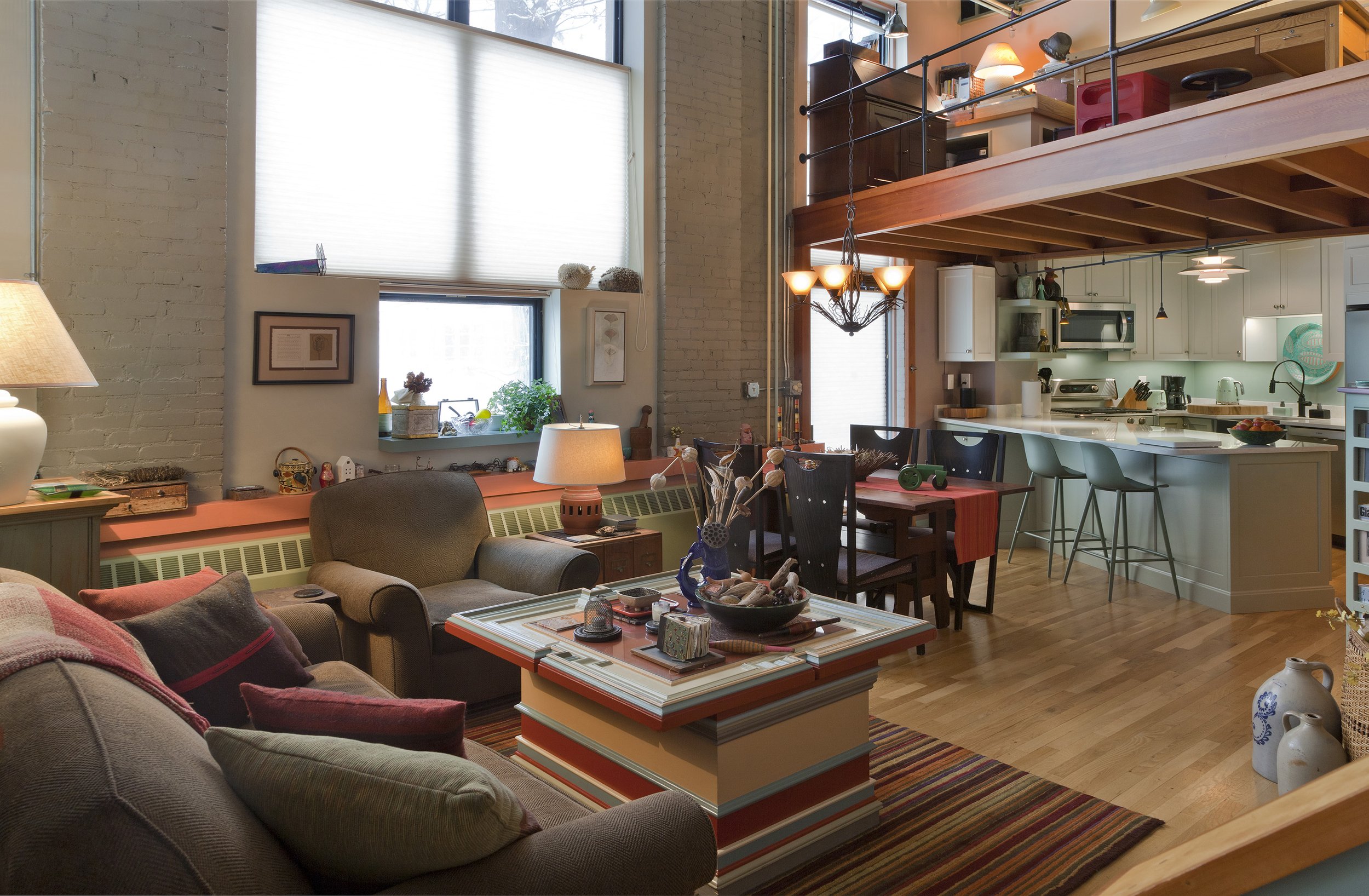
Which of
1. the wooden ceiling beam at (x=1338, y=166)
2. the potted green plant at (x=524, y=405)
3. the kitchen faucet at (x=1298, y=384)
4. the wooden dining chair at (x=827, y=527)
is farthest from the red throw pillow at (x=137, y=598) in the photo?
the kitchen faucet at (x=1298, y=384)

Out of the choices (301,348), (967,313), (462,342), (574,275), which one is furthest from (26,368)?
(967,313)

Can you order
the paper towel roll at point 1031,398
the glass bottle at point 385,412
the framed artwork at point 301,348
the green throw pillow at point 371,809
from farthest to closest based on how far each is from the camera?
the paper towel roll at point 1031,398, the glass bottle at point 385,412, the framed artwork at point 301,348, the green throw pillow at point 371,809

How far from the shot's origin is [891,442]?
580 centimetres

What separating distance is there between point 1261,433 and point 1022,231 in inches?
76.4

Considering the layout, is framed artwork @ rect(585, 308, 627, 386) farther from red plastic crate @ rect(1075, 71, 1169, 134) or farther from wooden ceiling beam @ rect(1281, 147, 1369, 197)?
wooden ceiling beam @ rect(1281, 147, 1369, 197)

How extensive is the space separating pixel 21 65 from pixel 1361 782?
4.58 meters

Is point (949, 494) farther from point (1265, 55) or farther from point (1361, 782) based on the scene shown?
point (1361, 782)

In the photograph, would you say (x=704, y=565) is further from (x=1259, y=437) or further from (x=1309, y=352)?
(x=1309, y=352)

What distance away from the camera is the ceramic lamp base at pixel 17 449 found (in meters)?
2.94

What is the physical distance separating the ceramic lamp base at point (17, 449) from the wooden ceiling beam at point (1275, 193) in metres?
4.85

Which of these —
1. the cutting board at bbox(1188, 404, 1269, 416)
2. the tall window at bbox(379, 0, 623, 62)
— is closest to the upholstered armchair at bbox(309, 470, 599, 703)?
the tall window at bbox(379, 0, 623, 62)

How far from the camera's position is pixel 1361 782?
1.36ft

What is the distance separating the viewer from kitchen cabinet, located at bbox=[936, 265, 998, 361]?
7273mm

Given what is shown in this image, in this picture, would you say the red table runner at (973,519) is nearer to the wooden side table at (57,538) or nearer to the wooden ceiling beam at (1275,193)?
the wooden ceiling beam at (1275,193)
